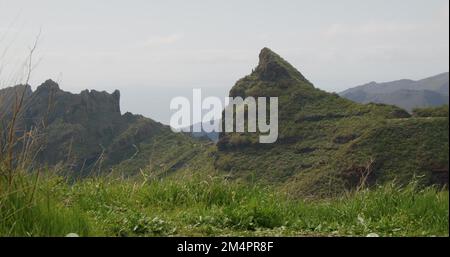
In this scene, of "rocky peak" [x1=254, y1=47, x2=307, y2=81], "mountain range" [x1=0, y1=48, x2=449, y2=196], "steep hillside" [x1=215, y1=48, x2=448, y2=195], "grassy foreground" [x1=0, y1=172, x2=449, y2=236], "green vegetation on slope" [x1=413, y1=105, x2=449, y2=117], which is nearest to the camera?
"grassy foreground" [x1=0, y1=172, x2=449, y2=236]

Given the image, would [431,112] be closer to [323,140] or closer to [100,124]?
[323,140]

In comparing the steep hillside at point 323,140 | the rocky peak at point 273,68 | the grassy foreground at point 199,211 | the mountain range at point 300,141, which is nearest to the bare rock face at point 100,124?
the mountain range at point 300,141

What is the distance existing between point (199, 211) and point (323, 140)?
3624 inches

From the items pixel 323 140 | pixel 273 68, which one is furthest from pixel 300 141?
pixel 273 68

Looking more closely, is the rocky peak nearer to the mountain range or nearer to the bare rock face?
the mountain range

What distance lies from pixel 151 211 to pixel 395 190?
3427mm

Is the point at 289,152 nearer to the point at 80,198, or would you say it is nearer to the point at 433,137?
the point at 433,137

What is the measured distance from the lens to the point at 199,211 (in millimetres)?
7309

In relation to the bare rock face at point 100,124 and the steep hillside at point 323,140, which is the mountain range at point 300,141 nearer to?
the steep hillside at point 323,140

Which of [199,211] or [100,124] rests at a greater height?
[100,124]

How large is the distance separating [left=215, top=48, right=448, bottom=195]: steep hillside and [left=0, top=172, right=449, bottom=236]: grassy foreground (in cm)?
4448

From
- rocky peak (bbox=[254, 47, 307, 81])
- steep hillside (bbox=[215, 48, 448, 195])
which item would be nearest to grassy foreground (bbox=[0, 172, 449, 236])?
steep hillside (bbox=[215, 48, 448, 195])

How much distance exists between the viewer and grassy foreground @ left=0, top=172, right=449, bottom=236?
5.67 m
